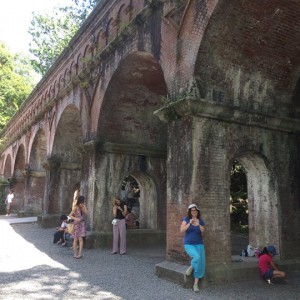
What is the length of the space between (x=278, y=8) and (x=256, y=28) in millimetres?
495

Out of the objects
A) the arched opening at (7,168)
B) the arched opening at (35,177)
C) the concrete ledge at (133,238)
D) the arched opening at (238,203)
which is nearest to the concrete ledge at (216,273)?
the concrete ledge at (133,238)

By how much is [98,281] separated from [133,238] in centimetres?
513

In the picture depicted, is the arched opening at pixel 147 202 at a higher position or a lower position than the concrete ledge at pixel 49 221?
higher

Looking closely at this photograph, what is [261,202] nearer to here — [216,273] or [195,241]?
[216,273]

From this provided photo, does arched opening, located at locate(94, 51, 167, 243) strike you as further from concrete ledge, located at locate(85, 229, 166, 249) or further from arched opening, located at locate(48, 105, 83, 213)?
arched opening, located at locate(48, 105, 83, 213)

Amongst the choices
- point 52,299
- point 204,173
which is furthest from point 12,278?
point 204,173

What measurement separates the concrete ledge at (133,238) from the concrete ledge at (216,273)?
412 centimetres

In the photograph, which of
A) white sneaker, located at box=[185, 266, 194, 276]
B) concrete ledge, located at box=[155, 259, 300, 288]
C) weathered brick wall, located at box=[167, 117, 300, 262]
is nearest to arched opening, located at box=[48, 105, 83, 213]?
weathered brick wall, located at box=[167, 117, 300, 262]

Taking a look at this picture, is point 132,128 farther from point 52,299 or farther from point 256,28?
point 52,299

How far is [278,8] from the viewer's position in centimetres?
638

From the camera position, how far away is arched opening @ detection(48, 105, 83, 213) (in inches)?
643

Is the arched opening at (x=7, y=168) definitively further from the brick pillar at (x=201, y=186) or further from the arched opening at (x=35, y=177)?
the brick pillar at (x=201, y=186)

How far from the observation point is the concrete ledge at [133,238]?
1030 centimetres

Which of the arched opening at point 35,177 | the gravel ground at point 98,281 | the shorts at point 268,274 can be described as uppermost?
the arched opening at point 35,177
